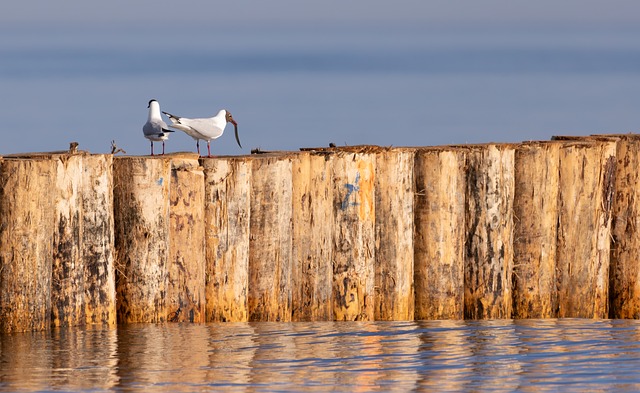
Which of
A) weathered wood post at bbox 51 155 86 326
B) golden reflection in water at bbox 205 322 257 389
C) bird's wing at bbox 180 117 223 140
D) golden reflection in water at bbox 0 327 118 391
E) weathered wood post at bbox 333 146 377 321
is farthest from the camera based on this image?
bird's wing at bbox 180 117 223 140

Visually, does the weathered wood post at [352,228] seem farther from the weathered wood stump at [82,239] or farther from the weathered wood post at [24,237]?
the weathered wood post at [24,237]

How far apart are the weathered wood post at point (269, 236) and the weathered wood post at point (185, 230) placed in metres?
0.70

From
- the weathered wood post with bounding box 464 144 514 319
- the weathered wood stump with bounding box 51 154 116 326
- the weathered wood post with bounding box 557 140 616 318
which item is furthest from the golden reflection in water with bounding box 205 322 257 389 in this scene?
the weathered wood post with bounding box 557 140 616 318

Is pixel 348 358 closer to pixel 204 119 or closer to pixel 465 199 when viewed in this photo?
pixel 465 199

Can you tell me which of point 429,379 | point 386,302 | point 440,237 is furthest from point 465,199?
point 429,379

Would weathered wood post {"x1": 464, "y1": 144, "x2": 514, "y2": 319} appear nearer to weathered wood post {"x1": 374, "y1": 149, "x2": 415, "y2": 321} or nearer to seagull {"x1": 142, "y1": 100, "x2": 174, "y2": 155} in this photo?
weathered wood post {"x1": 374, "y1": 149, "x2": 415, "y2": 321}

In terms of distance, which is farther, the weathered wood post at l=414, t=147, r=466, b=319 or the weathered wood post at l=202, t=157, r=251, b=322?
the weathered wood post at l=414, t=147, r=466, b=319

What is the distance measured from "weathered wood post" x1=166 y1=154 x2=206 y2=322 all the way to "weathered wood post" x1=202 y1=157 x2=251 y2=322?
0.48 ft

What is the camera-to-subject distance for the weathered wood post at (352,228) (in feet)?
53.0

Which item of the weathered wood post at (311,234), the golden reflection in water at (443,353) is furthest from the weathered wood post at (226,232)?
the golden reflection in water at (443,353)

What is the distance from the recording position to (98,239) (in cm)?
1489

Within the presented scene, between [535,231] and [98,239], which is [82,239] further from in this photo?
[535,231]

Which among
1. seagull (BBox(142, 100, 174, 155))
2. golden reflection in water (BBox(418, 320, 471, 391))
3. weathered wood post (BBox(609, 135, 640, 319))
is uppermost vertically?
seagull (BBox(142, 100, 174, 155))

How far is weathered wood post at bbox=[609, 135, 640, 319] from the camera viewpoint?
1767cm
